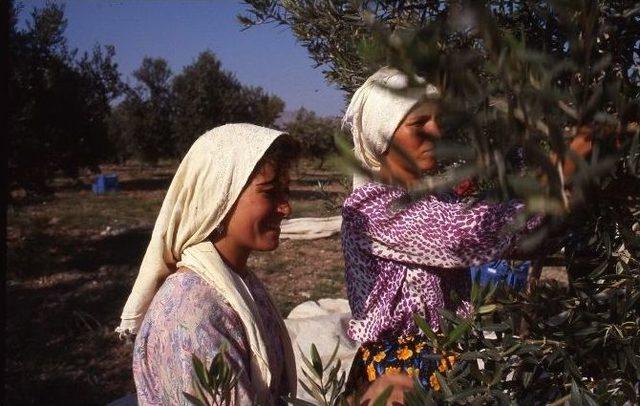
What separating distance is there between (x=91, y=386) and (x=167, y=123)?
102 feet

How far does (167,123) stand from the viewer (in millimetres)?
35781

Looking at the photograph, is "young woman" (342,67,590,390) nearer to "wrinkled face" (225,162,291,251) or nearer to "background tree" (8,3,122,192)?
"wrinkled face" (225,162,291,251)

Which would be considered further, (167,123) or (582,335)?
(167,123)

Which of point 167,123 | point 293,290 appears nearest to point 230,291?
point 293,290

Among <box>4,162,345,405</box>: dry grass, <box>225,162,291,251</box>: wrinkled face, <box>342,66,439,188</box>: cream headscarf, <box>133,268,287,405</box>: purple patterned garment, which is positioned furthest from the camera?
<box>4,162,345,405</box>: dry grass

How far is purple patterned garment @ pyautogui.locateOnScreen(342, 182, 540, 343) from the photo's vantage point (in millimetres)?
2064

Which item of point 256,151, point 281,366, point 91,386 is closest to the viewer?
point 256,151

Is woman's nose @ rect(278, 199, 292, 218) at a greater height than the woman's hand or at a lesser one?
greater

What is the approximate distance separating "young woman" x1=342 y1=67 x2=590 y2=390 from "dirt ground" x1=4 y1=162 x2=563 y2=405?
0.73 ft

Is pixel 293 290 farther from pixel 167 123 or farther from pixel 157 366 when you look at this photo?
pixel 167 123

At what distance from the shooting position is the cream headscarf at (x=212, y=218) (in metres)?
2.18

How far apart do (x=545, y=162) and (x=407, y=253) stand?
1660 mm

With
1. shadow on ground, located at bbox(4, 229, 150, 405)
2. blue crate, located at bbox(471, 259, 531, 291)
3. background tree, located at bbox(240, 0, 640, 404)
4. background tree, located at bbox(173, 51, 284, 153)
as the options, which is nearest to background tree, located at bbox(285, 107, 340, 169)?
background tree, located at bbox(173, 51, 284, 153)

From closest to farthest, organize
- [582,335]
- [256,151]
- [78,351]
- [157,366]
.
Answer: [582,335], [157,366], [256,151], [78,351]
